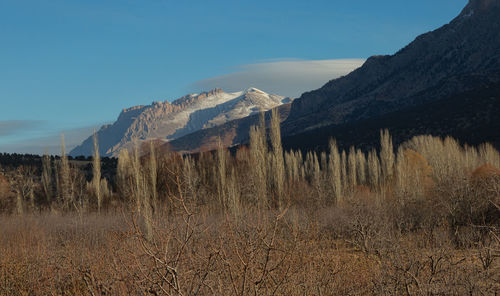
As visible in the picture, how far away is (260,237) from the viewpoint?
15.6ft

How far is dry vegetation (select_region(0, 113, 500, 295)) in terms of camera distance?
5.54 m

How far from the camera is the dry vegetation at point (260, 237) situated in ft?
18.2

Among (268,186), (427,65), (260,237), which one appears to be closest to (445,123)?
(268,186)

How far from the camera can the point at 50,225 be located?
68.0ft

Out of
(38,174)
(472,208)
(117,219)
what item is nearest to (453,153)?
(472,208)

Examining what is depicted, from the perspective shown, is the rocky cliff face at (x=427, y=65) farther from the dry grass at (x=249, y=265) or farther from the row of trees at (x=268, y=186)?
the dry grass at (x=249, y=265)

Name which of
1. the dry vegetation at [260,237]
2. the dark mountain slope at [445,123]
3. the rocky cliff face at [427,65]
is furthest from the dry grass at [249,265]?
the rocky cliff face at [427,65]

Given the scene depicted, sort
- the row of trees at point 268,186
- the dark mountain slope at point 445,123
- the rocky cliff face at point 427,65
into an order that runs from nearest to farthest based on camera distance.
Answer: the row of trees at point 268,186
the dark mountain slope at point 445,123
the rocky cliff face at point 427,65

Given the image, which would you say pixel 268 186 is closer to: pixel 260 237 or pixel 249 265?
pixel 249 265

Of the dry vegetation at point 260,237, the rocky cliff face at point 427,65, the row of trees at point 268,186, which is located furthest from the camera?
the rocky cliff face at point 427,65

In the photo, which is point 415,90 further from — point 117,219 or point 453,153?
point 117,219

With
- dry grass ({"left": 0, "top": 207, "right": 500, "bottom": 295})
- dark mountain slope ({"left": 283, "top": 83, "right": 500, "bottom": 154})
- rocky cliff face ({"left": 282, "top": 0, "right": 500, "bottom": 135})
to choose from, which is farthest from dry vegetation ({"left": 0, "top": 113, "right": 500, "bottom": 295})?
rocky cliff face ({"left": 282, "top": 0, "right": 500, "bottom": 135})

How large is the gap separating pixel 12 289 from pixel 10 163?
151 ft

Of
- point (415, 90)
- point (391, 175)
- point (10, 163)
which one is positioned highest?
point (415, 90)
